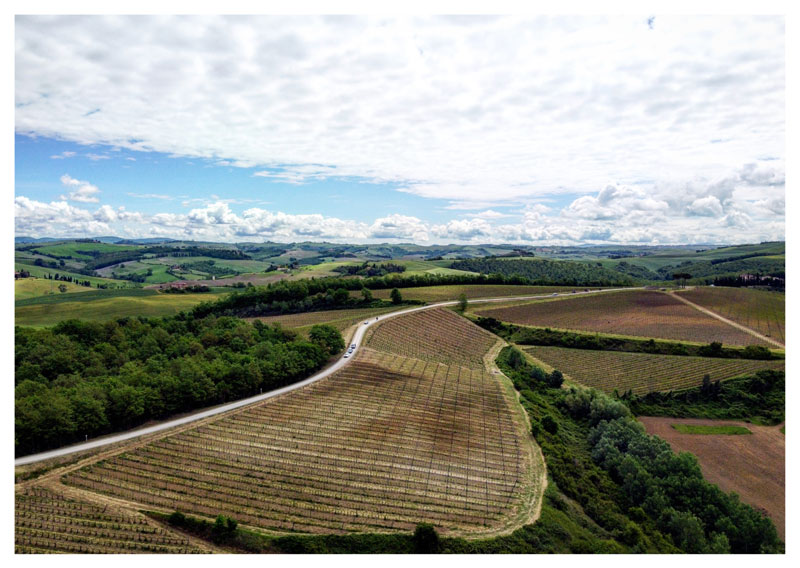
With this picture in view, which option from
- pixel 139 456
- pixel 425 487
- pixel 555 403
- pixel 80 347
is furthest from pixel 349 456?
pixel 80 347

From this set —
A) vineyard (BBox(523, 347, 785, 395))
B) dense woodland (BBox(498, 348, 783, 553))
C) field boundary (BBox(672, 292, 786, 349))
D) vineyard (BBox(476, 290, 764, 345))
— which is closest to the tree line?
vineyard (BBox(523, 347, 785, 395))

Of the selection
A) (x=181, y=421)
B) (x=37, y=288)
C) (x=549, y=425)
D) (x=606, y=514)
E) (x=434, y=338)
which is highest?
(x=37, y=288)

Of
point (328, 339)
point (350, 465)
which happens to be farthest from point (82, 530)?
point (328, 339)

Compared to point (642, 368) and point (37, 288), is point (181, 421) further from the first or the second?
point (37, 288)

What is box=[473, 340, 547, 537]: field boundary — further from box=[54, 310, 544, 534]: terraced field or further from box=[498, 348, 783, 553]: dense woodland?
box=[498, 348, 783, 553]: dense woodland

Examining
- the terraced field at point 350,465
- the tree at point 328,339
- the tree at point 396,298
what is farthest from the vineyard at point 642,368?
the tree at point 328,339

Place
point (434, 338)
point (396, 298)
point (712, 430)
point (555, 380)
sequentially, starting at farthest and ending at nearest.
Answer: point (396, 298), point (434, 338), point (555, 380), point (712, 430)
